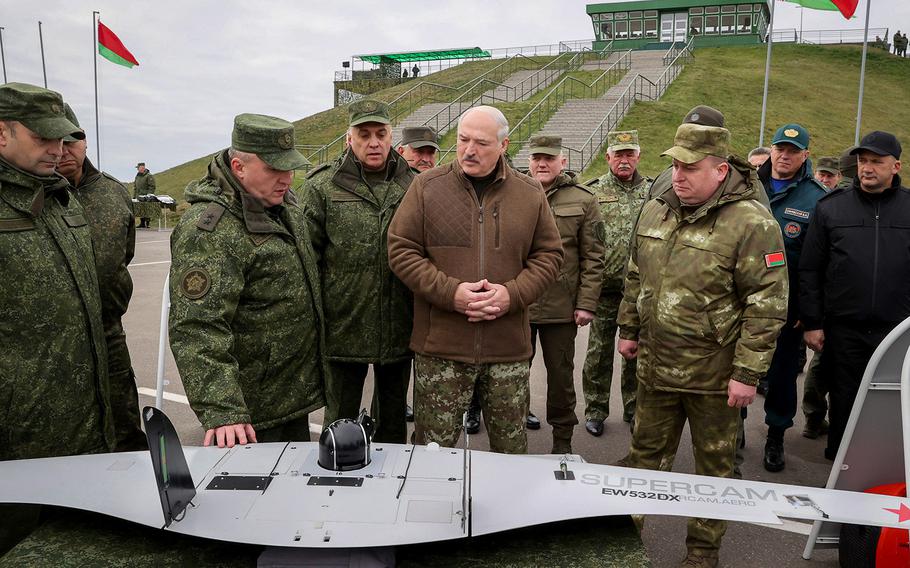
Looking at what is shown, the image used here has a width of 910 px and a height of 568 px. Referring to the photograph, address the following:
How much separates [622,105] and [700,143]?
23.5m

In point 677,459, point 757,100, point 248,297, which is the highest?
point 757,100

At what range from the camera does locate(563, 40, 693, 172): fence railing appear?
19.6 metres

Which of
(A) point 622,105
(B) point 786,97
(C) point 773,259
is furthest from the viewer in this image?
(B) point 786,97

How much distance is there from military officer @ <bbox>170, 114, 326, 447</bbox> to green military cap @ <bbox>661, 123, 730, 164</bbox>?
159 centimetres

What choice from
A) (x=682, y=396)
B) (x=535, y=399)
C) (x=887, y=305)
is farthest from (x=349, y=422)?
(x=535, y=399)

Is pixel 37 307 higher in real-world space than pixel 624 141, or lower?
lower

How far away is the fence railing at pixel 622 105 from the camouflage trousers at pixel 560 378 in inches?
440

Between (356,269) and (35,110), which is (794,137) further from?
(35,110)

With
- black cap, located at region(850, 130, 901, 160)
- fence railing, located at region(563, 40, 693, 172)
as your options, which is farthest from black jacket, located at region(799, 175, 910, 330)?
fence railing, located at region(563, 40, 693, 172)

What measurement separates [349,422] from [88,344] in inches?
51.3

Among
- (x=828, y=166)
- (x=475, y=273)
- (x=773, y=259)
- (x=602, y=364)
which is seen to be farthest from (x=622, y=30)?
(x=475, y=273)

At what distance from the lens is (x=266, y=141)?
2.34 metres

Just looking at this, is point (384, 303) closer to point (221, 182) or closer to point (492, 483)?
point (221, 182)

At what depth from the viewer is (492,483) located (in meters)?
Result: 1.76
